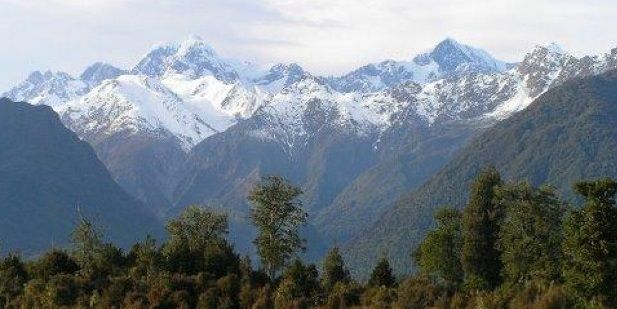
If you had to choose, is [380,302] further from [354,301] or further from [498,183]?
[498,183]

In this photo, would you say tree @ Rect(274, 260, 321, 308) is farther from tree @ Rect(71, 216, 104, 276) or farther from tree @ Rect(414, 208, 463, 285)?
tree @ Rect(71, 216, 104, 276)

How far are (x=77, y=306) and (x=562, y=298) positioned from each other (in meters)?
45.7

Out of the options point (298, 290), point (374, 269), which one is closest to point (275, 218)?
point (374, 269)

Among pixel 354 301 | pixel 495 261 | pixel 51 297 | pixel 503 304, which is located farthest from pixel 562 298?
pixel 51 297

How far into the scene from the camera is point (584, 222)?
241 ft

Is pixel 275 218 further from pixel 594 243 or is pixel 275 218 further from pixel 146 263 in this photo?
pixel 594 243

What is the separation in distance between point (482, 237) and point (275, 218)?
28747mm

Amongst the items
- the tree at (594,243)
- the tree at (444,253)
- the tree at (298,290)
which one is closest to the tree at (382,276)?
the tree at (444,253)

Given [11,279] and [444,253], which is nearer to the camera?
[11,279]

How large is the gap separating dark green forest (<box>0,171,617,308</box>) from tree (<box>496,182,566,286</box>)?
0.13 meters

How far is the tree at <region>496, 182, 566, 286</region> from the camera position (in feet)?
311

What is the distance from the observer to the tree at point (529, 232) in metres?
94.7

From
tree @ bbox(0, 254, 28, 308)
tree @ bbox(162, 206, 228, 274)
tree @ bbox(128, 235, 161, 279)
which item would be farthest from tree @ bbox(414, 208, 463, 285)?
tree @ bbox(0, 254, 28, 308)

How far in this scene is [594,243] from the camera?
238ft
